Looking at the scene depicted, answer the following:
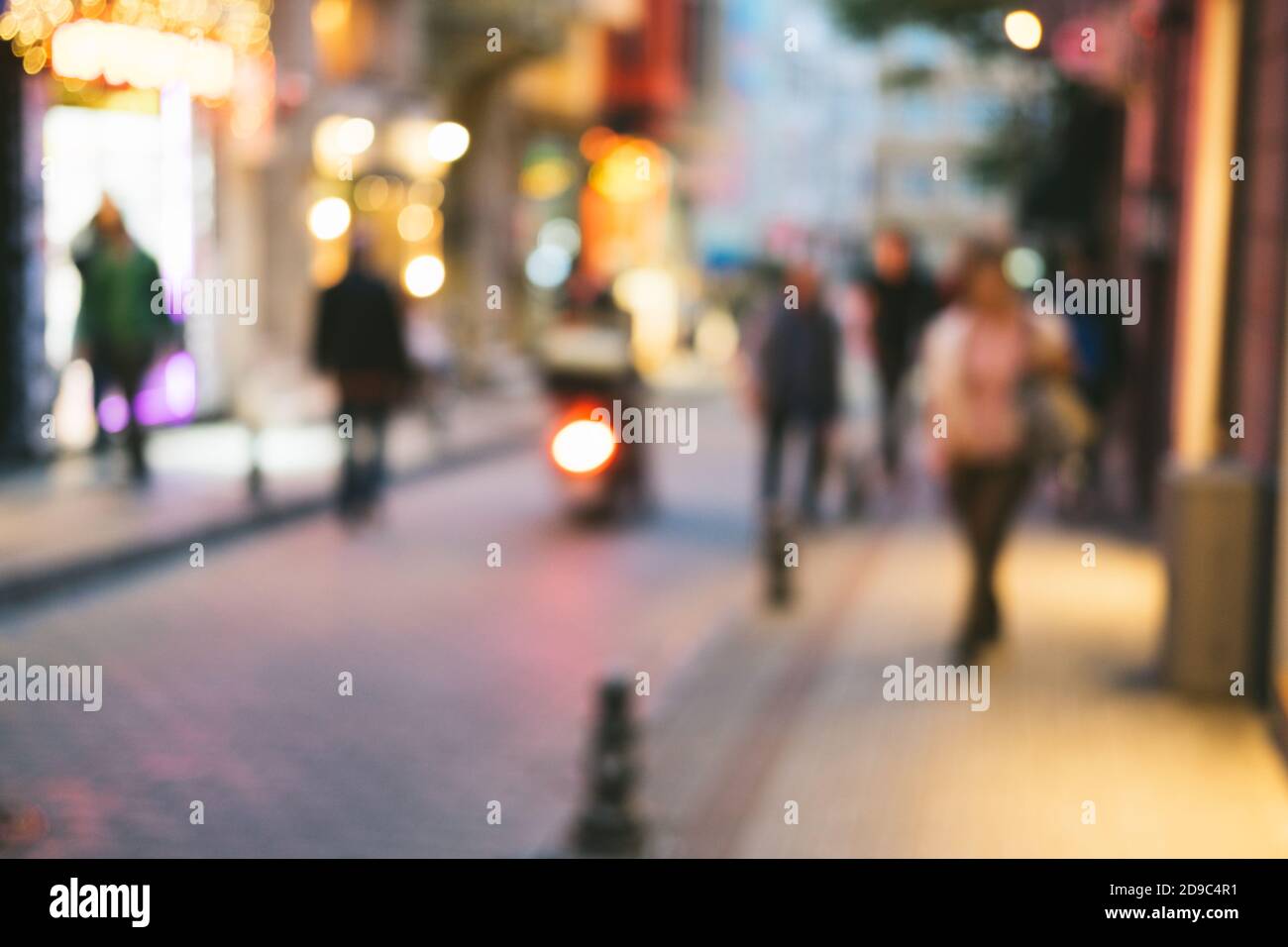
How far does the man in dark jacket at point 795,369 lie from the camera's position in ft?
52.4

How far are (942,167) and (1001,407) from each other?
477 cm

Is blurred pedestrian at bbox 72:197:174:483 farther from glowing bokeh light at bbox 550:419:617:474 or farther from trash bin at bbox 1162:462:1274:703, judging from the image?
trash bin at bbox 1162:462:1274:703

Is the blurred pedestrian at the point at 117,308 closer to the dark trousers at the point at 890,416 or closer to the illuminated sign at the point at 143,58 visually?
the illuminated sign at the point at 143,58

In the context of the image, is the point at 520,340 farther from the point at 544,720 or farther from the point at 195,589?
the point at 544,720

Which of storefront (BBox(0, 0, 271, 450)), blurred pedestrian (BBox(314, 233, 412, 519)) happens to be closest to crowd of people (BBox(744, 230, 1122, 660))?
blurred pedestrian (BBox(314, 233, 412, 519))

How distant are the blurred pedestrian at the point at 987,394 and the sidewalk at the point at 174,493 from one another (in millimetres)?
5052

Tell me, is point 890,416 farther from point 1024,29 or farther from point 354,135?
point 354,135

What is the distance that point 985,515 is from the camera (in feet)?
Answer: 33.6

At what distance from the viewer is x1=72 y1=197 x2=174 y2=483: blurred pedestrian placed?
16.2 meters

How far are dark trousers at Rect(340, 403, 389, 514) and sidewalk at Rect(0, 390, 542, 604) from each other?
1.55 ft

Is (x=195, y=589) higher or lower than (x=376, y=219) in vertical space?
lower
